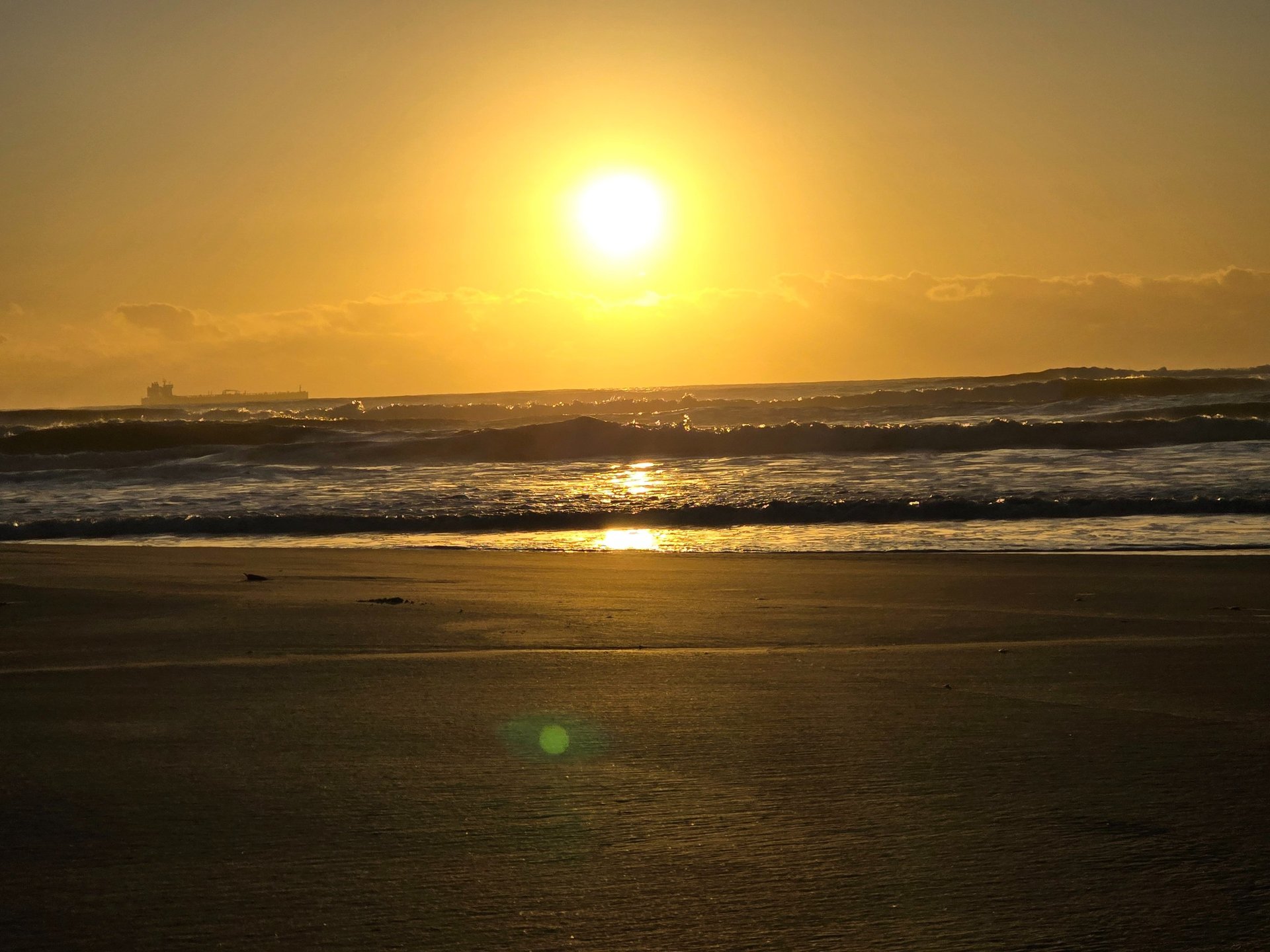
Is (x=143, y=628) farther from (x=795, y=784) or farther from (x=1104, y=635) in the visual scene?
(x=1104, y=635)

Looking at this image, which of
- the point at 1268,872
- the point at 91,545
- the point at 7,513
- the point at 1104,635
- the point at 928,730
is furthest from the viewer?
the point at 7,513

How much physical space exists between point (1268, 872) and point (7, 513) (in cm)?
1451

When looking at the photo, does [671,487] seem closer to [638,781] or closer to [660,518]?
[660,518]

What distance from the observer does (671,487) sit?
1480 centimetres

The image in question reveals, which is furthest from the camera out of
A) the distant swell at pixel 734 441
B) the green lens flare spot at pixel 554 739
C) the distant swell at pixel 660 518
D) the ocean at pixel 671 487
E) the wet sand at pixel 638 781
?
the distant swell at pixel 734 441

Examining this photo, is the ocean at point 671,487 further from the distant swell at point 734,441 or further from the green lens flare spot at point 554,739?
the green lens flare spot at point 554,739

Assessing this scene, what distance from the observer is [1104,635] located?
16.0 ft

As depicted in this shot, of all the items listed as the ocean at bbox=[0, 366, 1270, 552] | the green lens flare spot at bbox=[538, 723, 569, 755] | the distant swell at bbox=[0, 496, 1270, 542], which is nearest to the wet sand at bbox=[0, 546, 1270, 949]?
the green lens flare spot at bbox=[538, 723, 569, 755]

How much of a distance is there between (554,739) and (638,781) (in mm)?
463

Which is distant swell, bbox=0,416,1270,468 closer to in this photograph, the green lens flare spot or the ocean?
the ocean

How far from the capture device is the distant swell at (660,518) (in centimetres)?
1135

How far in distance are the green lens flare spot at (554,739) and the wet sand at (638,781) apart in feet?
0.07

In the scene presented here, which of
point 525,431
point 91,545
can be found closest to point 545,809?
point 91,545

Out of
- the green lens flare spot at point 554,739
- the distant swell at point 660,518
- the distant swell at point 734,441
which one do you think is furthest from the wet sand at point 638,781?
the distant swell at point 734,441
